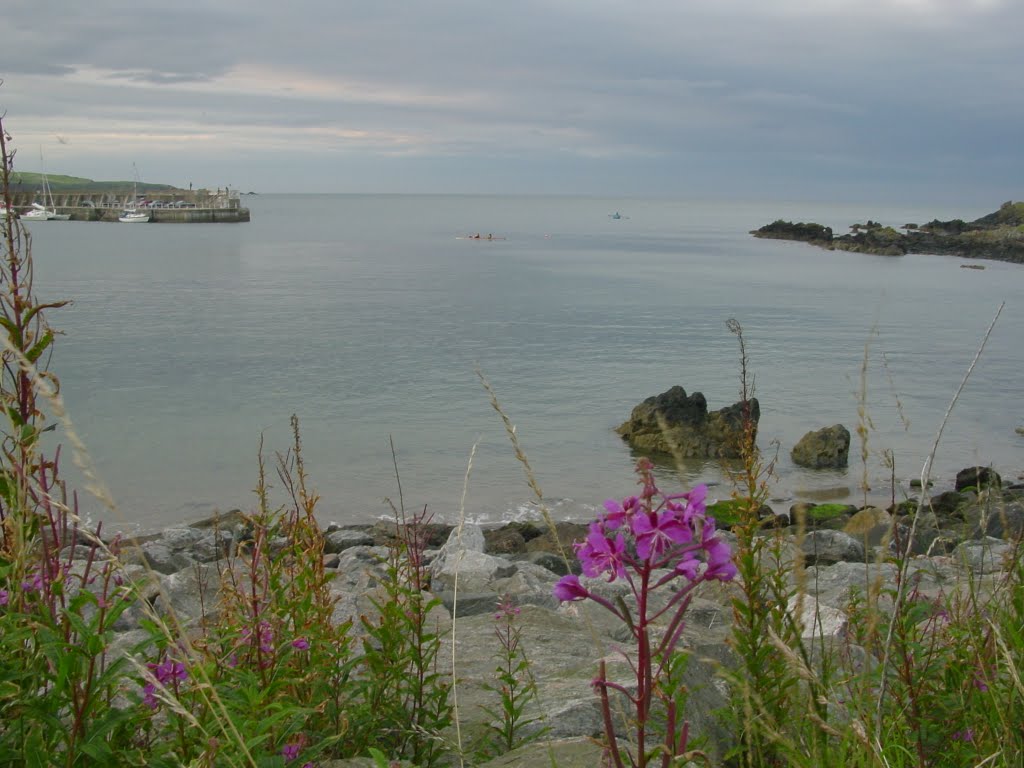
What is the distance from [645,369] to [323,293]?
26.5m

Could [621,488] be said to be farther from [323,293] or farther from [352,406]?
[323,293]

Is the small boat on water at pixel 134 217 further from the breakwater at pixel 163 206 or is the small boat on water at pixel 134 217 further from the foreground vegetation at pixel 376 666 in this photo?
the foreground vegetation at pixel 376 666

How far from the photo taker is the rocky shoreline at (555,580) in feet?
10.8

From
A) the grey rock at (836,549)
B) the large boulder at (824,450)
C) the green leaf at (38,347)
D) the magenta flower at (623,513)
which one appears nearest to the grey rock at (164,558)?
the grey rock at (836,549)

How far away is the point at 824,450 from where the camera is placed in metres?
20.1

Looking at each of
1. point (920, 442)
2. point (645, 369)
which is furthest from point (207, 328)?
point (920, 442)

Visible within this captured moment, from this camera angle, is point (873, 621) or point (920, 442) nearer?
point (873, 621)

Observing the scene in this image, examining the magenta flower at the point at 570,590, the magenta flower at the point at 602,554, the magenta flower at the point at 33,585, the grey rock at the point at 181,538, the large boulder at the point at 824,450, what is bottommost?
the grey rock at the point at 181,538

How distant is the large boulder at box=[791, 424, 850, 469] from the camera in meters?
20.1

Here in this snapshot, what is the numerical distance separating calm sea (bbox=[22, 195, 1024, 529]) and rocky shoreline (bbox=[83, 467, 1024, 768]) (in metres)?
0.84

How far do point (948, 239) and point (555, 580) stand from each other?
330 feet

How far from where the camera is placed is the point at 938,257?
289 ft

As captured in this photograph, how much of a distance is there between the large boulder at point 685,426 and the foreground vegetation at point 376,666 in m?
17.0

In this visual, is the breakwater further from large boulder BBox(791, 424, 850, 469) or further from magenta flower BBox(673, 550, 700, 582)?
magenta flower BBox(673, 550, 700, 582)
